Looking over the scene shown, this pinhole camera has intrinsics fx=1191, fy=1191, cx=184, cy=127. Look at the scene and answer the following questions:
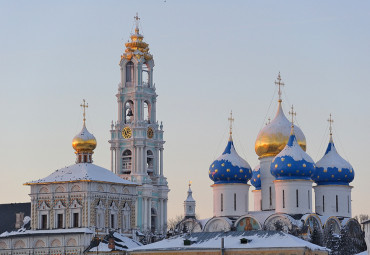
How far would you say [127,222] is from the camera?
Result: 7800cm

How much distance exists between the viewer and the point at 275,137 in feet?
254

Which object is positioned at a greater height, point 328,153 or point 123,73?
point 123,73

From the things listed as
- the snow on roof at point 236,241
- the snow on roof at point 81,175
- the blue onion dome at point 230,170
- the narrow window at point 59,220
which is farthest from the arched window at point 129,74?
the snow on roof at point 236,241

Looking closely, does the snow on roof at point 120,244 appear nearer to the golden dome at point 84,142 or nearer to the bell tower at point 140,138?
the golden dome at point 84,142

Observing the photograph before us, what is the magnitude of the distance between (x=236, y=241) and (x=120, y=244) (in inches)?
610

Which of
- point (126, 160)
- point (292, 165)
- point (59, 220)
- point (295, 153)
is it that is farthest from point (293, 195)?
point (126, 160)

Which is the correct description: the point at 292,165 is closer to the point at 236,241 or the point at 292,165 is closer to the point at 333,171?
the point at 333,171

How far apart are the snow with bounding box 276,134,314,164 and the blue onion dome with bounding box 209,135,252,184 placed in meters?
4.39

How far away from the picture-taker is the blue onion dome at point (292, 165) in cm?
7275

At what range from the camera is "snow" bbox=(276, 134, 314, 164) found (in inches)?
2872

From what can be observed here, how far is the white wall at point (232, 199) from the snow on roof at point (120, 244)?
6.22m

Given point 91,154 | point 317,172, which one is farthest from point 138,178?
point 317,172

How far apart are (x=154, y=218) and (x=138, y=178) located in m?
5.00

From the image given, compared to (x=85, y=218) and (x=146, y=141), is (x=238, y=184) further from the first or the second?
(x=146, y=141)
